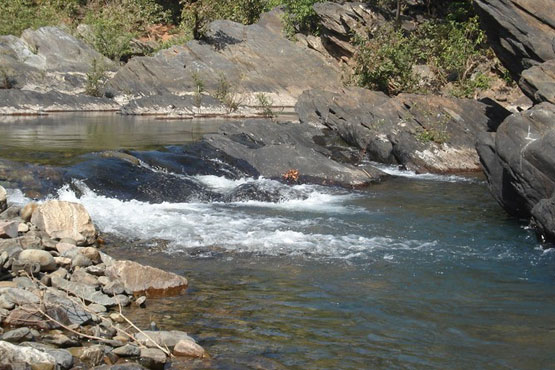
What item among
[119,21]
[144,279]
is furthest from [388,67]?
[144,279]

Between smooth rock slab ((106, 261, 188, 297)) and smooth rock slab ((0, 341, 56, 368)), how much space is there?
2.59 metres

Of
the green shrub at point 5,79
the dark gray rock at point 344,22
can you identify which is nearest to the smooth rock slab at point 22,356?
the green shrub at point 5,79

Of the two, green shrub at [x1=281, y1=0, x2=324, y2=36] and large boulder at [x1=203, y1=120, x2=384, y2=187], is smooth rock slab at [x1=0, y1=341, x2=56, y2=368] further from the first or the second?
green shrub at [x1=281, y1=0, x2=324, y2=36]

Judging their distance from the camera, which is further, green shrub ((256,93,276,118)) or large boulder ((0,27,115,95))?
large boulder ((0,27,115,95))

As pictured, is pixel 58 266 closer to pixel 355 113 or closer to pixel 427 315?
pixel 427 315

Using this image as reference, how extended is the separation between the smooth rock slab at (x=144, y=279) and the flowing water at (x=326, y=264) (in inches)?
9.6

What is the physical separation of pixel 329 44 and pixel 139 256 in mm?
35000

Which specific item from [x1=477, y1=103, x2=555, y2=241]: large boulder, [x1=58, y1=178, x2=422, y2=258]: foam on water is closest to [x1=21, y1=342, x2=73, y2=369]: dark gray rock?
[x1=58, y1=178, x2=422, y2=258]: foam on water

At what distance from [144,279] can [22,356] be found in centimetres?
293

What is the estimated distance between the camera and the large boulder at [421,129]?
20828 millimetres

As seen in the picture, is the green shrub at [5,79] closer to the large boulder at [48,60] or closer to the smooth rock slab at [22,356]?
the large boulder at [48,60]

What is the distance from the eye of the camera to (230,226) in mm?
12492

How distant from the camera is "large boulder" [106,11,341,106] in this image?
3691 centimetres

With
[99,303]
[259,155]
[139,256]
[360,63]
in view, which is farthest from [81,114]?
[99,303]
